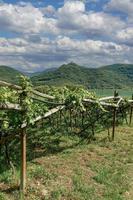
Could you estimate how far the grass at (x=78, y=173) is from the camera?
10.5m

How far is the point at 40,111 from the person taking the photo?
1252 centimetres

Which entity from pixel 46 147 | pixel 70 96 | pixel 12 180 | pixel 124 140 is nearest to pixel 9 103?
pixel 12 180

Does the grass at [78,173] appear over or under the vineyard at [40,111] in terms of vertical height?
under

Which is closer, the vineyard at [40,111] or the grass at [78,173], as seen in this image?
the vineyard at [40,111]

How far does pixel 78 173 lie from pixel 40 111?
2372 millimetres

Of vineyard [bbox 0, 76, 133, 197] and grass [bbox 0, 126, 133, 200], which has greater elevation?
vineyard [bbox 0, 76, 133, 197]

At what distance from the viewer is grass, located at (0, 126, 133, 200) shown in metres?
10.5

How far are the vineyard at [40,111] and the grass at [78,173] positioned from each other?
0.61 metres

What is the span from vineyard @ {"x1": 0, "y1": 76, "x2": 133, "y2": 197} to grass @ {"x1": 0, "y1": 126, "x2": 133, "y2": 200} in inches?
23.8

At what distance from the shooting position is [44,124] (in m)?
21.5

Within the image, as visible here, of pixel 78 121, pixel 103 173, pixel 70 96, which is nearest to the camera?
pixel 103 173

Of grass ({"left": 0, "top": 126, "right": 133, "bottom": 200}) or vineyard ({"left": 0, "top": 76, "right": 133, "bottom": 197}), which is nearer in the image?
vineyard ({"left": 0, "top": 76, "right": 133, "bottom": 197})

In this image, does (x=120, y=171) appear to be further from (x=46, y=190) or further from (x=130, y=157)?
(x=46, y=190)

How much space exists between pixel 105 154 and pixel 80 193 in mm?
4915
